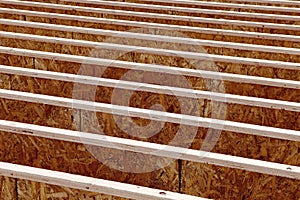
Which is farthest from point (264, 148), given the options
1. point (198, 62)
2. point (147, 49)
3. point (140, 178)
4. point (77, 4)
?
point (77, 4)

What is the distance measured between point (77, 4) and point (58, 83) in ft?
7.72

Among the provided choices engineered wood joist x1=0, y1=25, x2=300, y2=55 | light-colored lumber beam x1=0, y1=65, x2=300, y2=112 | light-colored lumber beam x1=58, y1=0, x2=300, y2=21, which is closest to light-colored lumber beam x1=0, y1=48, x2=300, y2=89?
light-colored lumber beam x1=0, y1=65, x2=300, y2=112

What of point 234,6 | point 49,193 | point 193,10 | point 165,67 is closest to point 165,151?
point 49,193

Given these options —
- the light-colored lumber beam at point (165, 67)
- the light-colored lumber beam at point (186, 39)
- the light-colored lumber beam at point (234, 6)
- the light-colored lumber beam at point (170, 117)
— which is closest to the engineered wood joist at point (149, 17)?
the light-colored lumber beam at point (186, 39)

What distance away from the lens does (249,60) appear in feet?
10.7

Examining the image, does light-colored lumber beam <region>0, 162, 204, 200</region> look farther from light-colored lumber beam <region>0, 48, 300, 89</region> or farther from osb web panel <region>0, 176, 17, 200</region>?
light-colored lumber beam <region>0, 48, 300, 89</region>

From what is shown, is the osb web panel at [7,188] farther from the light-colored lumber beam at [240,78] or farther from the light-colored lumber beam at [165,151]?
the light-colored lumber beam at [240,78]

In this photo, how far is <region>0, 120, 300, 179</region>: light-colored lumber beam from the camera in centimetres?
193

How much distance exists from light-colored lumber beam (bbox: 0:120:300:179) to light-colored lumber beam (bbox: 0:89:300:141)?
249mm

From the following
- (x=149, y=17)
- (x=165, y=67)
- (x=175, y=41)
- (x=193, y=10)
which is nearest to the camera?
(x=165, y=67)

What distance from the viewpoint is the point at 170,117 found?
2.39m

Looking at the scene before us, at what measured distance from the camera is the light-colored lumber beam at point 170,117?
2219 mm

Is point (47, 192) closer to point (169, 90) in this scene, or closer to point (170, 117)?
point (170, 117)

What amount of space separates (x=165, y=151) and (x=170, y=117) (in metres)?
0.37
